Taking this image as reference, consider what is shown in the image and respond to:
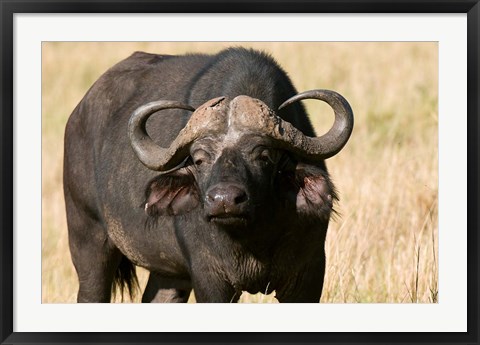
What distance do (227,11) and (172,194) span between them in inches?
53.2

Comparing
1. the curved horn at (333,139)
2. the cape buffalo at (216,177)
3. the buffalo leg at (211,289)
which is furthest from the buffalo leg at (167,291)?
the curved horn at (333,139)

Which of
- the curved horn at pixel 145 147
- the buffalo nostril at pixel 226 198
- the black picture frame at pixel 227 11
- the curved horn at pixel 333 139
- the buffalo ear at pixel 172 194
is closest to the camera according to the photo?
the black picture frame at pixel 227 11

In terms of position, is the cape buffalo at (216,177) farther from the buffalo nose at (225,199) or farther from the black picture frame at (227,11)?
the black picture frame at (227,11)

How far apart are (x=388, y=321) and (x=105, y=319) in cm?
165

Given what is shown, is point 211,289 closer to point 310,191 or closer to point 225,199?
point 310,191

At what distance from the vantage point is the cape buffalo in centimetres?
804

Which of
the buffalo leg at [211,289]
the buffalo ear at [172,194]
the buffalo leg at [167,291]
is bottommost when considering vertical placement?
the buffalo leg at [167,291]

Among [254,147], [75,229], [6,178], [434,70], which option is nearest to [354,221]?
[75,229]

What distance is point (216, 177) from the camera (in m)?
7.81

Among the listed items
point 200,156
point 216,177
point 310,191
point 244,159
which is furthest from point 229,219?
point 310,191

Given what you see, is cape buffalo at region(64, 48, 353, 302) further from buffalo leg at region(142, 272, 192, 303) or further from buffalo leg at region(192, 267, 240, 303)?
buffalo leg at region(142, 272, 192, 303)

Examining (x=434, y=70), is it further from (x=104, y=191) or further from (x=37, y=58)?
(x=37, y=58)

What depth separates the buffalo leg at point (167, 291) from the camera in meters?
10.1

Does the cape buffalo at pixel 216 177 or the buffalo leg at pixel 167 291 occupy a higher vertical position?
the cape buffalo at pixel 216 177
